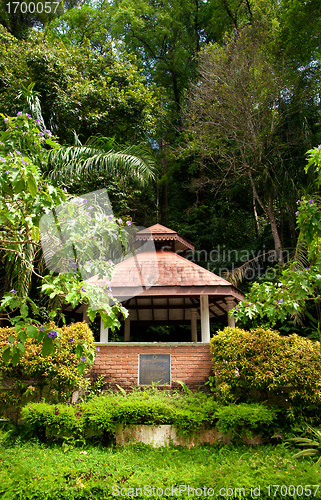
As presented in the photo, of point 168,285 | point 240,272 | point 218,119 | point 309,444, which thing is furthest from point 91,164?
point 309,444

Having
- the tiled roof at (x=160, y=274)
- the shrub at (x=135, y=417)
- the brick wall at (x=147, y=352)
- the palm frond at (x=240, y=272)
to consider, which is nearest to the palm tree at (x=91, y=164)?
the tiled roof at (x=160, y=274)

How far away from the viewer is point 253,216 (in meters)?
21.7

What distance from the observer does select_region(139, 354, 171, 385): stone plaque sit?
8977 millimetres

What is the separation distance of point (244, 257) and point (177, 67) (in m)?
13.7

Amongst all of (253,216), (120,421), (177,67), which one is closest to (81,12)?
(177,67)

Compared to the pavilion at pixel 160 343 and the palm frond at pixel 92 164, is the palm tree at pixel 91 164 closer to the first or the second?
the palm frond at pixel 92 164

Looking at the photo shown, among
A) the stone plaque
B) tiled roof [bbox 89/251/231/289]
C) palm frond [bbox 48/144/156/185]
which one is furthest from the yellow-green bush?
palm frond [bbox 48/144/156/185]

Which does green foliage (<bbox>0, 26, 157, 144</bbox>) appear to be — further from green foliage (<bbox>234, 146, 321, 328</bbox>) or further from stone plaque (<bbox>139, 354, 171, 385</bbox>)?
green foliage (<bbox>234, 146, 321, 328</bbox>)

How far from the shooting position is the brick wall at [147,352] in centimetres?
893

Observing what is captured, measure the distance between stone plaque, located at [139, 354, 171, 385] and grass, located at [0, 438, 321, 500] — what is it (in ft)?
6.13

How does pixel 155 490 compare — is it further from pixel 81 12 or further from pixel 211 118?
pixel 81 12

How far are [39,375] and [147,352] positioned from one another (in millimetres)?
2440

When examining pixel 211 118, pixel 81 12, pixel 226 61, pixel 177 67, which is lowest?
pixel 211 118

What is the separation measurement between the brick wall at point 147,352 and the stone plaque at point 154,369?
10 centimetres
